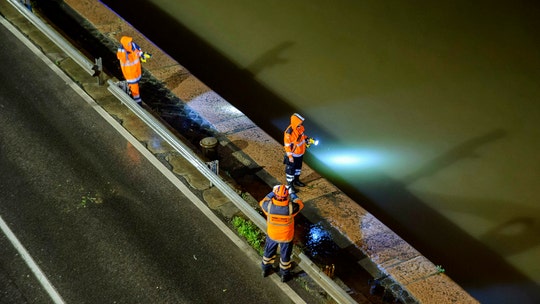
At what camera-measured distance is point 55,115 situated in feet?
42.1

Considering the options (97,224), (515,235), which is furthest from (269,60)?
(97,224)

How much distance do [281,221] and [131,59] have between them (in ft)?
18.4

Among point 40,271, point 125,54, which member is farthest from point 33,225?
point 125,54

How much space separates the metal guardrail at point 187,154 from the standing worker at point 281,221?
0.26 m

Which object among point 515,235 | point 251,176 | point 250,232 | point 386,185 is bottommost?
point 250,232

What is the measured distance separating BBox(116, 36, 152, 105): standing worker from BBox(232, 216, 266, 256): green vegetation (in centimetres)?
394

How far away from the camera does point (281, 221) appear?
8820mm

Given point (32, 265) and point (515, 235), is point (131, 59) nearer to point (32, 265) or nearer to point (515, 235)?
point (32, 265)

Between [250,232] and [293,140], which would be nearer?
[250,232]

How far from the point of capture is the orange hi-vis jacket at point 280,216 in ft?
28.7

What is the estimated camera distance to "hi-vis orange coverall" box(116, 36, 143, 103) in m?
12.6

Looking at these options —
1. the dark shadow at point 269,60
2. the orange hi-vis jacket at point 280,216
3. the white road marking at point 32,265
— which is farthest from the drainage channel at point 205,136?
the white road marking at point 32,265

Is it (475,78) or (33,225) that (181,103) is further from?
(475,78)

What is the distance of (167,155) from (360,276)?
435cm
